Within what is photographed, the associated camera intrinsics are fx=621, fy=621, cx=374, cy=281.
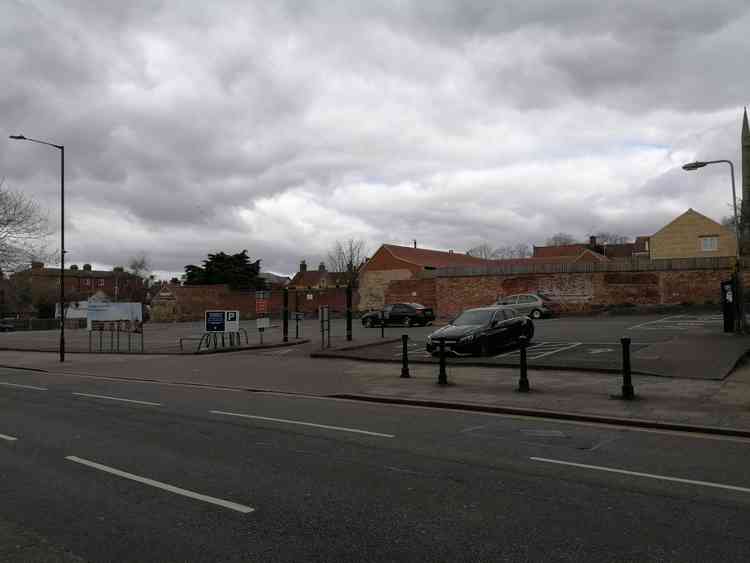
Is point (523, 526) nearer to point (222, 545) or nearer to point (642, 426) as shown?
point (222, 545)

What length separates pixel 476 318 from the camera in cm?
1930

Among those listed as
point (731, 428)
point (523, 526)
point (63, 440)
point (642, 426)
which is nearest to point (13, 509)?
point (63, 440)

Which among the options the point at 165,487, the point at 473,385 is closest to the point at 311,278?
the point at 473,385

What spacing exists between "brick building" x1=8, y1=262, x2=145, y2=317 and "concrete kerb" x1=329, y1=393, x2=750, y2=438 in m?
49.7

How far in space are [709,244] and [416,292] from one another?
37.1 meters

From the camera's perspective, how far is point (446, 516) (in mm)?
5293

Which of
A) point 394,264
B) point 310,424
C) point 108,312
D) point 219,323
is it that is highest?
point 394,264

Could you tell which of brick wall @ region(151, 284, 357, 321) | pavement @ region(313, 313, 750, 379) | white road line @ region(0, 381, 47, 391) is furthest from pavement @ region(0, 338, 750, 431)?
brick wall @ region(151, 284, 357, 321)

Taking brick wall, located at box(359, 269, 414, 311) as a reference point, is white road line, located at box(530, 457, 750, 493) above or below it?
below

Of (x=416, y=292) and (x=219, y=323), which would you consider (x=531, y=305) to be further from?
(x=219, y=323)

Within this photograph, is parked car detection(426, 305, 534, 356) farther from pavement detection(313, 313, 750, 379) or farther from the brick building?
the brick building

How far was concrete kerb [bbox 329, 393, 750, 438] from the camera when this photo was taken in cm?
894

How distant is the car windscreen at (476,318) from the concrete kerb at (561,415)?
22.9 ft

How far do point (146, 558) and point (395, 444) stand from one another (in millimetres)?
4228
